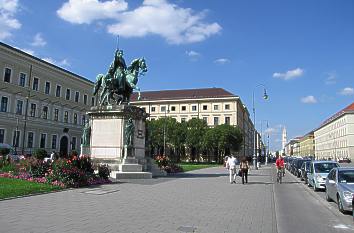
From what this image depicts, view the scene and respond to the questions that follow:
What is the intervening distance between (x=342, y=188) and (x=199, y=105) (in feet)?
299

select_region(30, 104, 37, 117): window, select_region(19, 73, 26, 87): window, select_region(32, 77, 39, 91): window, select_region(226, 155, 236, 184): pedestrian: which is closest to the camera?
select_region(226, 155, 236, 184): pedestrian

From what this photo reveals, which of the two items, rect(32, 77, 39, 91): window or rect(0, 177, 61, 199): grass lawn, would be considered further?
rect(32, 77, 39, 91): window

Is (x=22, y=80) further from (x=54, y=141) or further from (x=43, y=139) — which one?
(x=54, y=141)

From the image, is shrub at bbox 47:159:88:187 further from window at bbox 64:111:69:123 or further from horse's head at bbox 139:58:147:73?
window at bbox 64:111:69:123

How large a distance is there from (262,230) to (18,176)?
46.5 ft

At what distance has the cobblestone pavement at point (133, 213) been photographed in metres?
8.60

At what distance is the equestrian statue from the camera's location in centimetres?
2672

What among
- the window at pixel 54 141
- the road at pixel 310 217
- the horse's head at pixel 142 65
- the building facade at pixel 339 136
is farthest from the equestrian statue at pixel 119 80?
the building facade at pixel 339 136

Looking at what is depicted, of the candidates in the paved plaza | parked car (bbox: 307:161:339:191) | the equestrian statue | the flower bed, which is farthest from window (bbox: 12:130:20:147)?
parked car (bbox: 307:161:339:191)

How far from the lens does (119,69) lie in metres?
27.0

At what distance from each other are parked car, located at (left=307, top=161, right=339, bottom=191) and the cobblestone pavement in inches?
251

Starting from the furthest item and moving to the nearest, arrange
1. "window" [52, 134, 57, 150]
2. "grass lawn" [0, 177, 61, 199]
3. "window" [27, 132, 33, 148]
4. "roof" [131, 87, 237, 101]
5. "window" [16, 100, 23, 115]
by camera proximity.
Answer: "roof" [131, 87, 237, 101] → "window" [52, 134, 57, 150] → "window" [27, 132, 33, 148] → "window" [16, 100, 23, 115] → "grass lawn" [0, 177, 61, 199]

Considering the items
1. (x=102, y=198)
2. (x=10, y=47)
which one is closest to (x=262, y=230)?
(x=102, y=198)

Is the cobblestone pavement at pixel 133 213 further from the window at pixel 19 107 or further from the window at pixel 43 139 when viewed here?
the window at pixel 43 139
